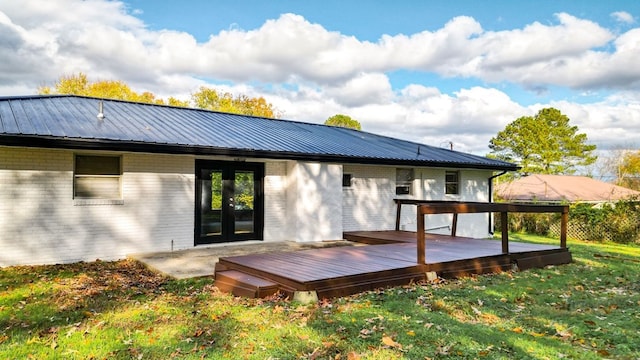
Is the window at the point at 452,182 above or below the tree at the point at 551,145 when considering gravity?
below

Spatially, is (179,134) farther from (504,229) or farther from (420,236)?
(504,229)

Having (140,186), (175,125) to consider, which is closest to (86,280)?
(140,186)

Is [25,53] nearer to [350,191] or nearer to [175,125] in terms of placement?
[175,125]

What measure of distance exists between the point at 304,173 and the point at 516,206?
487 centimetres

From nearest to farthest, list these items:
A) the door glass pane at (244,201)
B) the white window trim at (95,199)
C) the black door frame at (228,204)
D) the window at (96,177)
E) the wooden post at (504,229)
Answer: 1. the wooden post at (504,229)
2. the white window trim at (95,199)
3. the window at (96,177)
4. the black door frame at (228,204)
5. the door glass pane at (244,201)

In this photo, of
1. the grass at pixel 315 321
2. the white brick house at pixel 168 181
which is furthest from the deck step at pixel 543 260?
the white brick house at pixel 168 181

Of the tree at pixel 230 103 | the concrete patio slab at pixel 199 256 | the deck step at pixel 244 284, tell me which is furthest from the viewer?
the tree at pixel 230 103

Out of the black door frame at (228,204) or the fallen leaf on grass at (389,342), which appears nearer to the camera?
the fallen leaf on grass at (389,342)

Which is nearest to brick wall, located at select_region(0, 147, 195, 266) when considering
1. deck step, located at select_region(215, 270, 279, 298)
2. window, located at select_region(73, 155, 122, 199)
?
window, located at select_region(73, 155, 122, 199)

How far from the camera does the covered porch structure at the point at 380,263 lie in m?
5.61

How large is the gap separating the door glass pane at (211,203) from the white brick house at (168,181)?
2cm

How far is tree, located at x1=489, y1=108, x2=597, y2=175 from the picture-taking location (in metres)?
37.9

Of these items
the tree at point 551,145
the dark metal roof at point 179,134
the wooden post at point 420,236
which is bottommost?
the wooden post at point 420,236

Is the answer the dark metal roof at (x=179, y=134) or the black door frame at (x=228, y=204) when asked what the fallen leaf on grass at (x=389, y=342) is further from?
the black door frame at (x=228, y=204)
